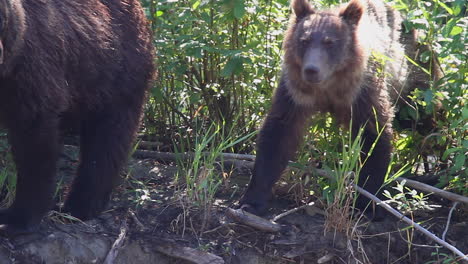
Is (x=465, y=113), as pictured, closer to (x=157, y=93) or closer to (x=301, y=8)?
(x=301, y=8)

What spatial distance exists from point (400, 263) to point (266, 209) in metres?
0.94

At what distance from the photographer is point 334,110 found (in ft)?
17.9

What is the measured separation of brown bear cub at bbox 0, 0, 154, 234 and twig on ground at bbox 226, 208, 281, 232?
32.6 inches

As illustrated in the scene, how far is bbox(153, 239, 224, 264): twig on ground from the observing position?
4.71 metres

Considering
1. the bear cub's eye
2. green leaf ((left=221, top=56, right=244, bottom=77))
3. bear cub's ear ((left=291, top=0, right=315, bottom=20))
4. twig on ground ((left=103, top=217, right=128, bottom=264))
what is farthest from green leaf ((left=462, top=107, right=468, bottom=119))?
twig on ground ((left=103, top=217, right=128, bottom=264))

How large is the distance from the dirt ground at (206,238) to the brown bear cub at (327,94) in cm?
26

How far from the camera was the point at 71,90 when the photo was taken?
15.5 ft

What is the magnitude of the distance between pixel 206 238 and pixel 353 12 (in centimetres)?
187

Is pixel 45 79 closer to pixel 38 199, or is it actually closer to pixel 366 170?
pixel 38 199

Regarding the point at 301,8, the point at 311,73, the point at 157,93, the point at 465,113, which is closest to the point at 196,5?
the point at 301,8

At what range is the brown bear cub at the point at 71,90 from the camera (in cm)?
419

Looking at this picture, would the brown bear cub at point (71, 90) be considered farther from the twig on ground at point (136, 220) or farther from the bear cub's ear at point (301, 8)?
the bear cub's ear at point (301, 8)

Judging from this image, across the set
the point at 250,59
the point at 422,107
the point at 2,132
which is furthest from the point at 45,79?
the point at 422,107

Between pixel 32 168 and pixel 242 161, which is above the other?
pixel 32 168
